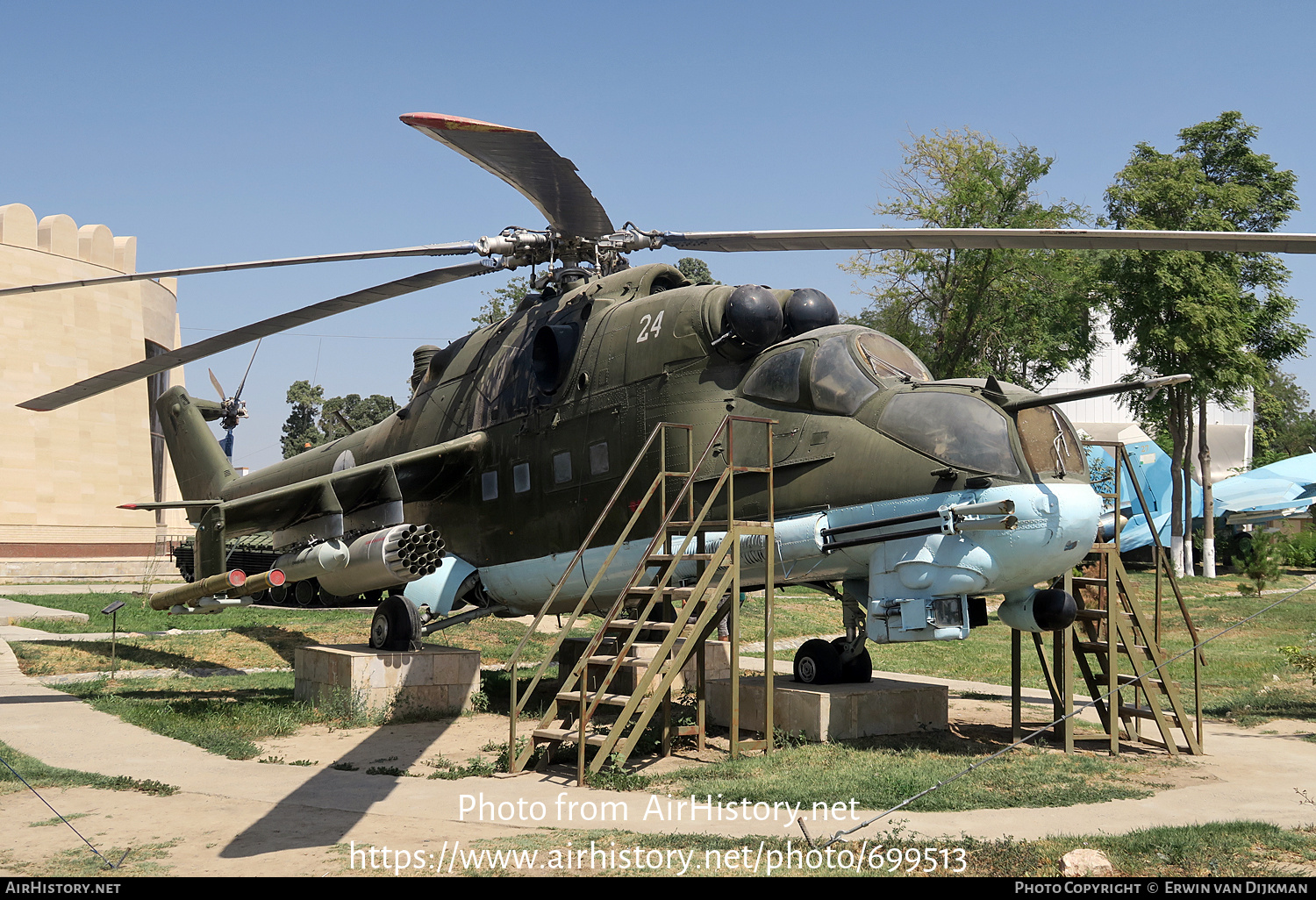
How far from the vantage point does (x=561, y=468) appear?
A: 42.9ft

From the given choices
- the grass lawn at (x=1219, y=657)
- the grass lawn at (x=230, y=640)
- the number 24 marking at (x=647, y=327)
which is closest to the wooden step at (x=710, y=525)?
the number 24 marking at (x=647, y=327)

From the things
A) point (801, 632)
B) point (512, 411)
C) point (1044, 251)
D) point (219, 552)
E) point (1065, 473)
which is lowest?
point (801, 632)

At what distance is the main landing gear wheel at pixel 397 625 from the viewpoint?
13.9 m

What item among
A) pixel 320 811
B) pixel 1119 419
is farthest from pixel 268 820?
pixel 1119 419

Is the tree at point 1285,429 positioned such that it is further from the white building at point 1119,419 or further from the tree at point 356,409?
the tree at point 356,409

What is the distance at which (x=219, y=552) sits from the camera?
1309 centimetres

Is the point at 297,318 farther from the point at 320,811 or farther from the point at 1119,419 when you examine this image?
the point at 1119,419

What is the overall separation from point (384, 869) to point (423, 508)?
373 inches

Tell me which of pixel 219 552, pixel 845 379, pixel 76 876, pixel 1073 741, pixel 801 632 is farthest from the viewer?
pixel 801 632

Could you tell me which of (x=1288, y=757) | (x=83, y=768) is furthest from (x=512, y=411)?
(x=1288, y=757)

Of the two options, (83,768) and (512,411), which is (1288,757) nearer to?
(512,411)

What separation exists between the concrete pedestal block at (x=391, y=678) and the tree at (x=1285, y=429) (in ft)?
205

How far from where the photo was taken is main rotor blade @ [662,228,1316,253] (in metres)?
9.12

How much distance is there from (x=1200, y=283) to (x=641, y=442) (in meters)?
29.9
